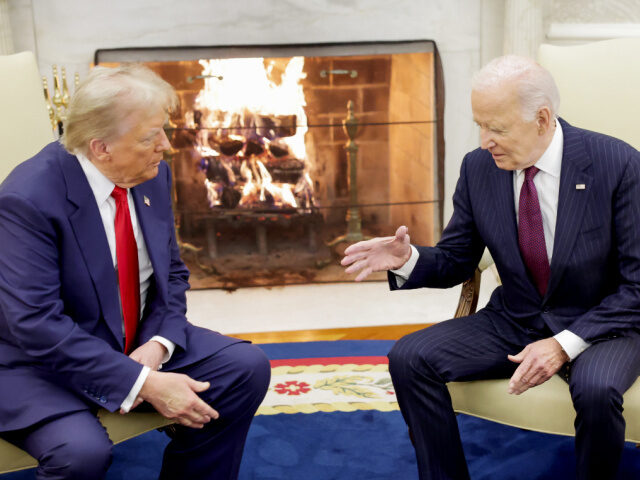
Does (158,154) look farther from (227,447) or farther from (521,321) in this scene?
(521,321)

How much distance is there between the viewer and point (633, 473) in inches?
80.8

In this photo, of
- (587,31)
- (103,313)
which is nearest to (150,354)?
(103,313)

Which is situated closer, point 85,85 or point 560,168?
point 85,85

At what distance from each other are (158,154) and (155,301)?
14.9 inches

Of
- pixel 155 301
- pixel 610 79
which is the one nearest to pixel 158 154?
pixel 155 301

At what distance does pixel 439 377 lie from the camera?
1.78 m

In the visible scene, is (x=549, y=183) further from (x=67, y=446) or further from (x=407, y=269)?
(x=67, y=446)

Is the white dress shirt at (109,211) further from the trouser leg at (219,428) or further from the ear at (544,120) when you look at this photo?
the ear at (544,120)

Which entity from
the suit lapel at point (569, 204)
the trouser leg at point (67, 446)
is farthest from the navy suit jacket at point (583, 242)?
the trouser leg at point (67, 446)

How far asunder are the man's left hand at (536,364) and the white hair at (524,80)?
0.54 m

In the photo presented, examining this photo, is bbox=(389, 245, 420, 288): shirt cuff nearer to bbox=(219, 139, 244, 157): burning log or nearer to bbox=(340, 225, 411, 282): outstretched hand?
bbox=(340, 225, 411, 282): outstretched hand

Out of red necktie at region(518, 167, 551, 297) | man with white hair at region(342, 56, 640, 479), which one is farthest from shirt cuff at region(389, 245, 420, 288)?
red necktie at region(518, 167, 551, 297)

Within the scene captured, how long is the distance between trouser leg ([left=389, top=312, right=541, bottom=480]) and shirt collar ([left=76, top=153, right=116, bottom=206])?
80 centimetres

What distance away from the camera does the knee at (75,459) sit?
4.90 ft
